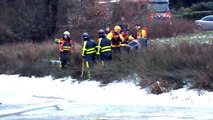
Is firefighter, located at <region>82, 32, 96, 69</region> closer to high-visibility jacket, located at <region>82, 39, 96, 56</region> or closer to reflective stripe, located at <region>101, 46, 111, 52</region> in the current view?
high-visibility jacket, located at <region>82, 39, 96, 56</region>

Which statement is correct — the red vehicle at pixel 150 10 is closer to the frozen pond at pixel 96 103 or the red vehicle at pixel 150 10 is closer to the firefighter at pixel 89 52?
the firefighter at pixel 89 52

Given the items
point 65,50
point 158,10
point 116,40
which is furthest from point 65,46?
point 158,10

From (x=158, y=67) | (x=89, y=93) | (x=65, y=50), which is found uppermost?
(x=158, y=67)

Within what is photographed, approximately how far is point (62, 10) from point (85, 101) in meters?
22.7

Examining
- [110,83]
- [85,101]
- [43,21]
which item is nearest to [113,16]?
[43,21]

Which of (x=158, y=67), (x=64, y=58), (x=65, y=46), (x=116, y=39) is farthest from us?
(x=65, y=46)

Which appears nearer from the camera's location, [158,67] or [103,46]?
[158,67]

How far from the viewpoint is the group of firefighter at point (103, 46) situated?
22562mm

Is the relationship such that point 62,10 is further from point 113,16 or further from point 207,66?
point 207,66

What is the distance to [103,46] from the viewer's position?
22.4 metres

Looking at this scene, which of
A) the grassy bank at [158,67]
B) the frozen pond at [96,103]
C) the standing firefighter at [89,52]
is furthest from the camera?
the standing firefighter at [89,52]

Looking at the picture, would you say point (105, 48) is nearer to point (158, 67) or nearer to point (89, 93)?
point (89, 93)

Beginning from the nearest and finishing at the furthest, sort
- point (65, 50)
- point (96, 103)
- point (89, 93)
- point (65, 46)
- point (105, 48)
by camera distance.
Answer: point (96, 103) < point (89, 93) < point (105, 48) < point (65, 50) < point (65, 46)

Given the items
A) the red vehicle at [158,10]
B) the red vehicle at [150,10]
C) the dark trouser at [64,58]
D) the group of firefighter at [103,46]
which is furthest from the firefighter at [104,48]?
the red vehicle at [158,10]
